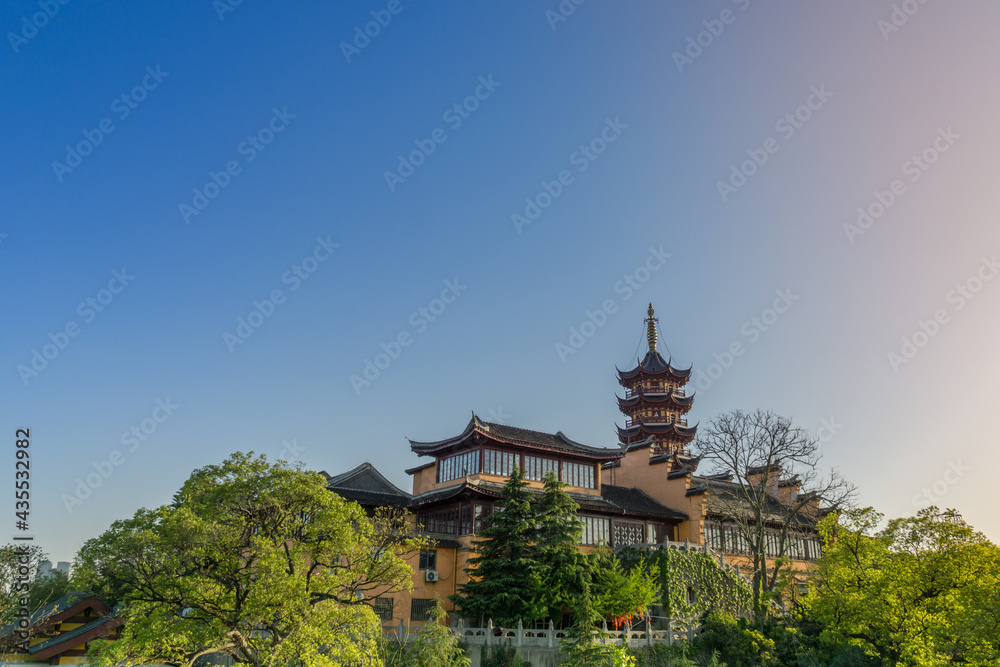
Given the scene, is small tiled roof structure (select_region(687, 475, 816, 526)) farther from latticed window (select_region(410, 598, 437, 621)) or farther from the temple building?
latticed window (select_region(410, 598, 437, 621))

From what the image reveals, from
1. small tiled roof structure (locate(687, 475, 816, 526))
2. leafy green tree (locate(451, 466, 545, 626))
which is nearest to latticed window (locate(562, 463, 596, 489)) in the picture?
small tiled roof structure (locate(687, 475, 816, 526))

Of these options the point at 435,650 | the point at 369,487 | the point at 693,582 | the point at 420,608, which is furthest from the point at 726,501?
the point at 435,650

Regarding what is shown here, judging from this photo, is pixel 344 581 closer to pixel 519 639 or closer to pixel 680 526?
pixel 519 639

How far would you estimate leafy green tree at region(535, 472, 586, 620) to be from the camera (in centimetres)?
2728

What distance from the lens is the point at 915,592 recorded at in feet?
72.0

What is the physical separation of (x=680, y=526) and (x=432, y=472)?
13543mm

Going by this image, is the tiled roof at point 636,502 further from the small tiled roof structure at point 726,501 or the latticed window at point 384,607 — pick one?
the latticed window at point 384,607

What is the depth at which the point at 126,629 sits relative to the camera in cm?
1747

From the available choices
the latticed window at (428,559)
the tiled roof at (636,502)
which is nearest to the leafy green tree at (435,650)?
the latticed window at (428,559)

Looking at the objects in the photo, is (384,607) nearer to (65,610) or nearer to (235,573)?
(235,573)

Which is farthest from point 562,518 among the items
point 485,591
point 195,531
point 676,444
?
point 676,444

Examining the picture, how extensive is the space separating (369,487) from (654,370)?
86.5ft

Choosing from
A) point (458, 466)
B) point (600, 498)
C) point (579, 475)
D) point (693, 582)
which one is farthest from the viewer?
point (579, 475)

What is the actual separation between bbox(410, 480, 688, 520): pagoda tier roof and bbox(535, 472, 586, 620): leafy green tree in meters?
0.99
